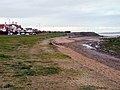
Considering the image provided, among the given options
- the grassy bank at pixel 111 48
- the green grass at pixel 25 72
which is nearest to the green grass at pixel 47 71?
the green grass at pixel 25 72

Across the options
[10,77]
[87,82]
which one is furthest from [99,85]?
[10,77]

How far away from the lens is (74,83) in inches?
626

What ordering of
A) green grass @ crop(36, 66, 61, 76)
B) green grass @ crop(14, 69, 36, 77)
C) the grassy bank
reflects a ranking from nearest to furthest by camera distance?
green grass @ crop(14, 69, 36, 77) < green grass @ crop(36, 66, 61, 76) < the grassy bank

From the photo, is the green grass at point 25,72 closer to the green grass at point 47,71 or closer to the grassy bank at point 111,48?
the green grass at point 47,71

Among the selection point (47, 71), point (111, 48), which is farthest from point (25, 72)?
point (111, 48)

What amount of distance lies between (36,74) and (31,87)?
3657mm

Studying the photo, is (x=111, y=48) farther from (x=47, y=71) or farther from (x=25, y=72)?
(x=25, y=72)

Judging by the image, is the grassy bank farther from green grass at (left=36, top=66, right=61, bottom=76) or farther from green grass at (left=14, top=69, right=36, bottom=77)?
green grass at (left=14, top=69, right=36, bottom=77)

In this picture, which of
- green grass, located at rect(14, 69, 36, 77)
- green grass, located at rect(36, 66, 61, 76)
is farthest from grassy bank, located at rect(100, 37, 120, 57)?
green grass, located at rect(14, 69, 36, 77)

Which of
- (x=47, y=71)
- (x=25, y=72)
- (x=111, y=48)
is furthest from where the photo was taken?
(x=111, y=48)

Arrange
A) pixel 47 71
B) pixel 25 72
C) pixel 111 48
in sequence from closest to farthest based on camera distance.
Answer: pixel 25 72 < pixel 47 71 < pixel 111 48

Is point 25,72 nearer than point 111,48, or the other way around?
point 25,72

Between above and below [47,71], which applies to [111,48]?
below

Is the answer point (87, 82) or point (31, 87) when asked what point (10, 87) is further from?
point (87, 82)
